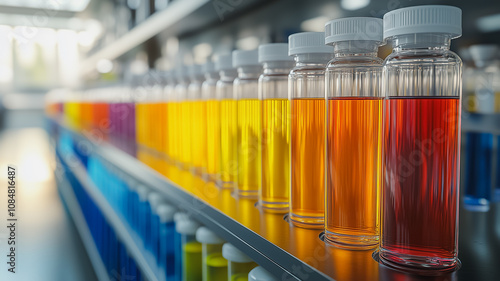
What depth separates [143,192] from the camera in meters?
1.47

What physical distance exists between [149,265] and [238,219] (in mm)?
624

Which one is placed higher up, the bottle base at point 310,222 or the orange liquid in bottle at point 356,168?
the orange liquid in bottle at point 356,168

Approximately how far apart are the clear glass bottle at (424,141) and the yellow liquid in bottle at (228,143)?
481mm

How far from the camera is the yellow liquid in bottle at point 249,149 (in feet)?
2.82

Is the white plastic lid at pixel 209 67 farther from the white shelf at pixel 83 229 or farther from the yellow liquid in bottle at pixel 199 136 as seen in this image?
the white shelf at pixel 83 229

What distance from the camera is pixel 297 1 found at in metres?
1.24

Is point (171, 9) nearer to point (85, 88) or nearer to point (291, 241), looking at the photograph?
point (291, 241)

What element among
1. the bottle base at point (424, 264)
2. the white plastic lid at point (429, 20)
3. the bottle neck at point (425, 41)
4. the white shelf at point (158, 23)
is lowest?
the bottle base at point (424, 264)

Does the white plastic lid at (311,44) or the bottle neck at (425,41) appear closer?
the bottle neck at (425,41)

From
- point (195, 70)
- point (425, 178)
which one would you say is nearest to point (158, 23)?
point (195, 70)

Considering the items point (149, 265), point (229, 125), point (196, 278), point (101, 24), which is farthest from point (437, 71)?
point (101, 24)

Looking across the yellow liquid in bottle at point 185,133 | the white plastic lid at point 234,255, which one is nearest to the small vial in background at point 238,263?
the white plastic lid at point 234,255

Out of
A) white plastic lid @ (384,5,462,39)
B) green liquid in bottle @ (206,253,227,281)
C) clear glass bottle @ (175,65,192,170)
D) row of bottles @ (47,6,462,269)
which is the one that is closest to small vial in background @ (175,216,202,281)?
green liquid in bottle @ (206,253,227,281)

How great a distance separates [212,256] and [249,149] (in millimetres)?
269
